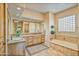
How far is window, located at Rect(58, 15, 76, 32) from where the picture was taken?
5.27 ft

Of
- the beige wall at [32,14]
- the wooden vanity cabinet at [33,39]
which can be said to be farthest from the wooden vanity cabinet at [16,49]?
the beige wall at [32,14]

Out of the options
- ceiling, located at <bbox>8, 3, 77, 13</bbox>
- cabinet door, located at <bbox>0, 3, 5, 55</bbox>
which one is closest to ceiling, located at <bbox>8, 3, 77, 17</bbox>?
ceiling, located at <bbox>8, 3, 77, 13</bbox>

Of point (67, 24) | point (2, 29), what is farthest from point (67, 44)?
point (2, 29)

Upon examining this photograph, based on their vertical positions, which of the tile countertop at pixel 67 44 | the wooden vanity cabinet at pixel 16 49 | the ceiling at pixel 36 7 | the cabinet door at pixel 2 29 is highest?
the ceiling at pixel 36 7

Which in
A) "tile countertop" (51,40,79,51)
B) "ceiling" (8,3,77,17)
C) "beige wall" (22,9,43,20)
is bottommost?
"tile countertop" (51,40,79,51)

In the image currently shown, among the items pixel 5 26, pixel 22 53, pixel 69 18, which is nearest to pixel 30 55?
pixel 22 53

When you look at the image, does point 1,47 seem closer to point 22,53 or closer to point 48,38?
point 22,53

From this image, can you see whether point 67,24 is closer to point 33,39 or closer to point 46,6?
point 46,6

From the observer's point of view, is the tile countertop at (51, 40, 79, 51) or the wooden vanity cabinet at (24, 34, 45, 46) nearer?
the tile countertop at (51, 40, 79, 51)

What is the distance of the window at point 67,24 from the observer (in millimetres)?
1607

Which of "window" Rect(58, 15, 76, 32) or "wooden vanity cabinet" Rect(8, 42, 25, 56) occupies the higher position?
"window" Rect(58, 15, 76, 32)

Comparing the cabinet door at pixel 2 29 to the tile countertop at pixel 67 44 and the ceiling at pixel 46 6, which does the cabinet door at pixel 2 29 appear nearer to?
the ceiling at pixel 46 6

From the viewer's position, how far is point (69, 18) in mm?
1644

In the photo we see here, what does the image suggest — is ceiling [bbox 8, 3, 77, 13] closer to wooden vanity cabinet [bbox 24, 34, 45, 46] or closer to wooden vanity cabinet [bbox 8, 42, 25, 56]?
wooden vanity cabinet [bbox 24, 34, 45, 46]
